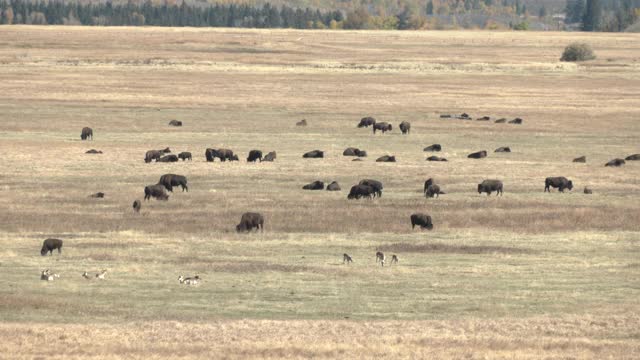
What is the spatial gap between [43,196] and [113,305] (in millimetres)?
16778

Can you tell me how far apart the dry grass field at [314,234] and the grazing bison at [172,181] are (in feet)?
1.17

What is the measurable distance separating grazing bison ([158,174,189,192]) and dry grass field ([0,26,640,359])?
36 centimetres

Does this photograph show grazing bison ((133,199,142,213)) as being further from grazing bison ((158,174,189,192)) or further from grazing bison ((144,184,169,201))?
grazing bison ((158,174,189,192))

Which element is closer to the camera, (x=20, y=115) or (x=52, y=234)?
(x=52, y=234)

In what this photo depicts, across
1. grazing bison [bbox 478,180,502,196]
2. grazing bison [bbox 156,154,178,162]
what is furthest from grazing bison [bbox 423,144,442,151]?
grazing bison [bbox 478,180,502,196]

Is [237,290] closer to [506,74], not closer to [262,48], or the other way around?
[506,74]

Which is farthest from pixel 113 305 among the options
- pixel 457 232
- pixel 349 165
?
pixel 349 165

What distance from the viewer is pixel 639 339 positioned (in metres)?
22.1

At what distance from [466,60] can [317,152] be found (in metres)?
90.5

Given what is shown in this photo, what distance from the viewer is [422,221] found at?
35.4 m

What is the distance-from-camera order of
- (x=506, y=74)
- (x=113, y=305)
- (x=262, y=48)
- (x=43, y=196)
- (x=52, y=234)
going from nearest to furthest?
1. (x=113, y=305)
2. (x=52, y=234)
3. (x=43, y=196)
4. (x=506, y=74)
5. (x=262, y=48)

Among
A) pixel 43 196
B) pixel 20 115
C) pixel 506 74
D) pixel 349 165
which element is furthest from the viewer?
pixel 506 74

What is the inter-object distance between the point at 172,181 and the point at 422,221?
10.3 m

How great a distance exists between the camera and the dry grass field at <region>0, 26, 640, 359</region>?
73.1 ft
